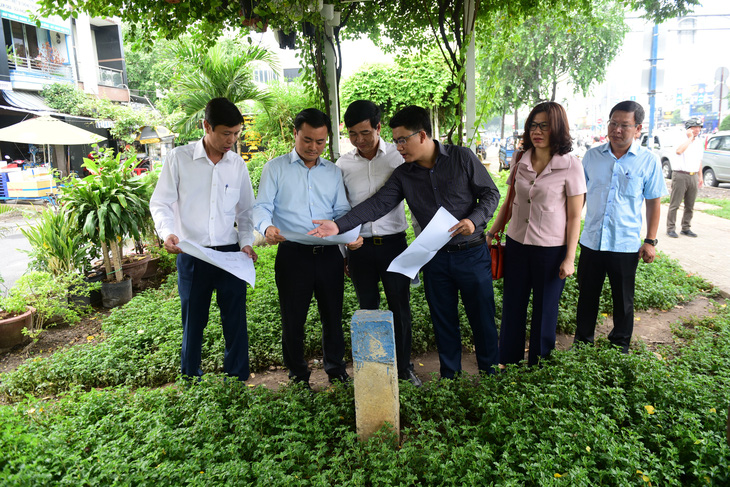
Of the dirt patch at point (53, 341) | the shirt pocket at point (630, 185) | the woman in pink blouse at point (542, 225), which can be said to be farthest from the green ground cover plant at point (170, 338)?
the shirt pocket at point (630, 185)

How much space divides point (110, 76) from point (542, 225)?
30.5m

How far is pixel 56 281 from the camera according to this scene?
19.1 ft

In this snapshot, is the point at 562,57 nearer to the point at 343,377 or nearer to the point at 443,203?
the point at 443,203

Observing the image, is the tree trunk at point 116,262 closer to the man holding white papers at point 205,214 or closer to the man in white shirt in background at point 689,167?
the man holding white papers at point 205,214

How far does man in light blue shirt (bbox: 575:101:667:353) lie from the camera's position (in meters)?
3.60

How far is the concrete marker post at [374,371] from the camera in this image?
8.93 feet

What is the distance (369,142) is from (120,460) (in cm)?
238

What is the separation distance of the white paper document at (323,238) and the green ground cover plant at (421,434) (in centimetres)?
103

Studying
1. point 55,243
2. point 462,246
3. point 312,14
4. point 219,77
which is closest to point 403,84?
point 219,77

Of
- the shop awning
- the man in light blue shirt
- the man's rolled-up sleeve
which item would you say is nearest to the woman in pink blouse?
the man in light blue shirt

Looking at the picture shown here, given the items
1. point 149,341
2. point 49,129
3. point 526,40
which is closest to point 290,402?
→ point 149,341

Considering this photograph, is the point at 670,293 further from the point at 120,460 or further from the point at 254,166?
the point at 254,166

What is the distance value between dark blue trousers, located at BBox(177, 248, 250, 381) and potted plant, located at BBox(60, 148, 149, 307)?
125 inches

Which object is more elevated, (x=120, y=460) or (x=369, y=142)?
(x=369, y=142)
